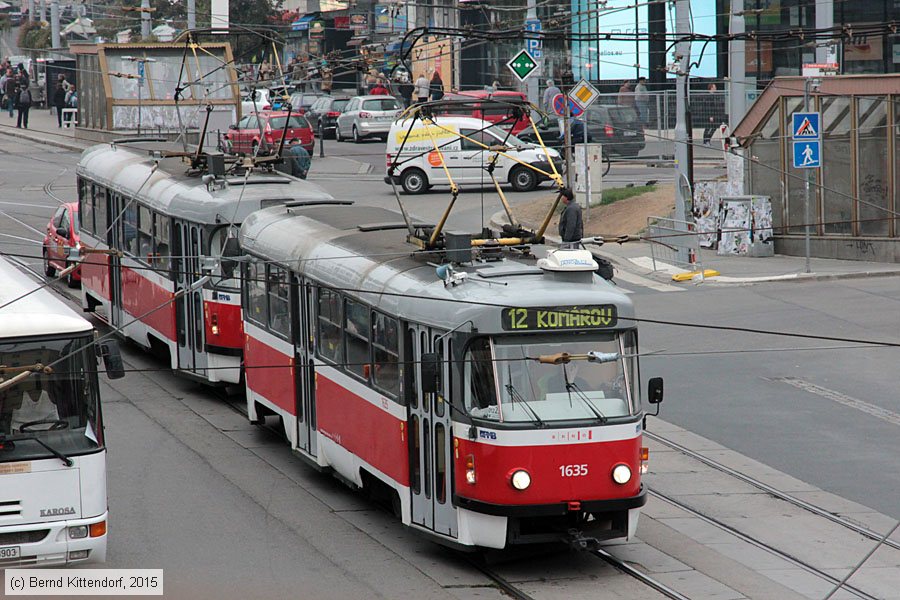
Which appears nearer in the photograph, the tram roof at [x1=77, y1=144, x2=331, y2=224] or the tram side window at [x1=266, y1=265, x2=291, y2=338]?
the tram side window at [x1=266, y1=265, x2=291, y2=338]

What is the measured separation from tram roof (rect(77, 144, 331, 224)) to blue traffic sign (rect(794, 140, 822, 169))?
383 inches

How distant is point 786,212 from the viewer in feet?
92.8

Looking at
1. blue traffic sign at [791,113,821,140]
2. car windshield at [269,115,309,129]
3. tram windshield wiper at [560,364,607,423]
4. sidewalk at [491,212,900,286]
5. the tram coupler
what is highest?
car windshield at [269,115,309,129]

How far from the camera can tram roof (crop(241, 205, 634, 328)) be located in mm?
11391

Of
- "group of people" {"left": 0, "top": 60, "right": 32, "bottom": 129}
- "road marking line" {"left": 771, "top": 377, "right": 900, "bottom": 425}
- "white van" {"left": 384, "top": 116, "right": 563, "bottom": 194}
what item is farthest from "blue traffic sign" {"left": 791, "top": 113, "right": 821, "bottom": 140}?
"group of people" {"left": 0, "top": 60, "right": 32, "bottom": 129}

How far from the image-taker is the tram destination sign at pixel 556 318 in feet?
36.8

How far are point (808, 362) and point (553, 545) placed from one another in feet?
28.8

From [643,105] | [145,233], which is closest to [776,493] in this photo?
[145,233]

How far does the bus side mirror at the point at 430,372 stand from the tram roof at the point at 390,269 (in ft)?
0.95

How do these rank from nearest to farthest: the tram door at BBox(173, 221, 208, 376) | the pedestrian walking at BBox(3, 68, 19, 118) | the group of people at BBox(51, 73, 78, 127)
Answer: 1. the tram door at BBox(173, 221, 208, 376)
2. the group of people at BBox(51, 73, 78, 127)
3. the pedestrian walking at BBox(3, 68, 19, 118)

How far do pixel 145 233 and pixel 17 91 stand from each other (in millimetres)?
39134

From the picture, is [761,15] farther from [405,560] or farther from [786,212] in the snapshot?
[405,560]

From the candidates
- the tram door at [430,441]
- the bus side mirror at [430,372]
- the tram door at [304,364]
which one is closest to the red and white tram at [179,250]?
the tram door at [304,364]

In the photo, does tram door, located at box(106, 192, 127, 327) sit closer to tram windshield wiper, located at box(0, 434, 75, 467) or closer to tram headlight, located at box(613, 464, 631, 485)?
tram windshield wiper, located at box(0, 434, 75, 467)
